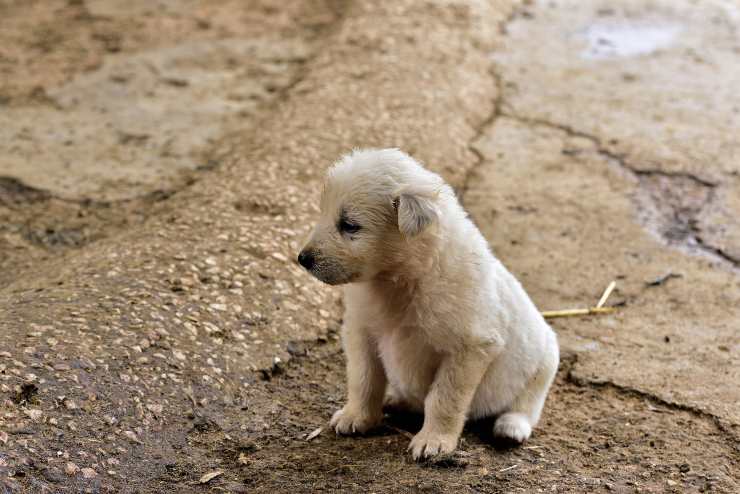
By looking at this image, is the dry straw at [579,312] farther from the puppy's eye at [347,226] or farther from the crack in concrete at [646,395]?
the puppy's eye at [347,226]

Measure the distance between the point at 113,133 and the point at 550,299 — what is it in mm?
3815

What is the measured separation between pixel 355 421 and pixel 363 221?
37.0 inches

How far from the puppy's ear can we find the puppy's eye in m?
0.17

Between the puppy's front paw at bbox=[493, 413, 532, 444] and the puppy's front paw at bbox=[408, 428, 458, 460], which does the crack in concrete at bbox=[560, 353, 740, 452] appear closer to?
the puppy's front paw at bbox=[493, 413, 532, 444]

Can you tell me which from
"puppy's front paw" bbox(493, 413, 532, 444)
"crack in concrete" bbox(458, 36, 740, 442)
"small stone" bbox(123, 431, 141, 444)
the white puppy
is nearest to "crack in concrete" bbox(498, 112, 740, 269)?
"crack in concrete" bbox(458, 36, 740, 442)

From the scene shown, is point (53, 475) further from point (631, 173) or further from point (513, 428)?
point (631, 173)

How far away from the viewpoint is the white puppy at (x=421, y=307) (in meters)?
3.48

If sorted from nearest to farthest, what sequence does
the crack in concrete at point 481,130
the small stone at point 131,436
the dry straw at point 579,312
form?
1. the small stone at point 131,436
2. the dry straw at point 579,312
3. the crack in concrete at point 481,130

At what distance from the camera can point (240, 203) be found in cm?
564

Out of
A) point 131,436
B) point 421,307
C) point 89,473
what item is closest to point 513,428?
point 421,307

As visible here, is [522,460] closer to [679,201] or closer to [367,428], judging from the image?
[367,428]

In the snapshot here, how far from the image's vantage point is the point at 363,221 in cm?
347

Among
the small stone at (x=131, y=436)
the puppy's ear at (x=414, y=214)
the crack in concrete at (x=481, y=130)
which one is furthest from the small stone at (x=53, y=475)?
the crack in concrete at (x=481, y=130)

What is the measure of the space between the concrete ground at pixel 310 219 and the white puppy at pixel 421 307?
19cm
